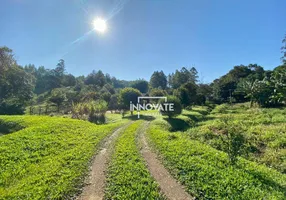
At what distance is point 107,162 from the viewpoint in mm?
8852

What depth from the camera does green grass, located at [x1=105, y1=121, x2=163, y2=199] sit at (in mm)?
5875

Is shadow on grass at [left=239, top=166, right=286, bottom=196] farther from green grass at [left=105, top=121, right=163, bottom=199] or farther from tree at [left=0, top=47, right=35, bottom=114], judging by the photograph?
tree at [left=0, top=47, right=35, bottom=114]

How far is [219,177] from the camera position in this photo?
262 inches

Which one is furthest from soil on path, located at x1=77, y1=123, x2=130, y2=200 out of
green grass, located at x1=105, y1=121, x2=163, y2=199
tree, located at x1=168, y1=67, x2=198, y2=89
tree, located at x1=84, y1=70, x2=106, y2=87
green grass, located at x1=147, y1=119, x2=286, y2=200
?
tree, located at x1=84, y1=70, x2=106, y2=87

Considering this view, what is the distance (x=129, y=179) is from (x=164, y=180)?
1.41 m

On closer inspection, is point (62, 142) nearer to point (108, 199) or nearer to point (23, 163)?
point (23, 163)

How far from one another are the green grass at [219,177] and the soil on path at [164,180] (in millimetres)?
265

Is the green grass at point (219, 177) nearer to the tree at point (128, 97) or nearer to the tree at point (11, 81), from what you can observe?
the tree at point (128, 97)

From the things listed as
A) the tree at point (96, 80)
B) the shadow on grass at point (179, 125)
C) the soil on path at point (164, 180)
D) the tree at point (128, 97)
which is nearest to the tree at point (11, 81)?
the tree at point (128, 97)

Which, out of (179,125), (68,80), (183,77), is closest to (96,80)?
(68,80)

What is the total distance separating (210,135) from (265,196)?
954cm

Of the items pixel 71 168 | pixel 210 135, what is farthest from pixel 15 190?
pixel 210 135

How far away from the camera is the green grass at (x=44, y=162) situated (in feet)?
20.3

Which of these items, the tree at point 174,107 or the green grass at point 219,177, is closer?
the green grass at point 219,177
